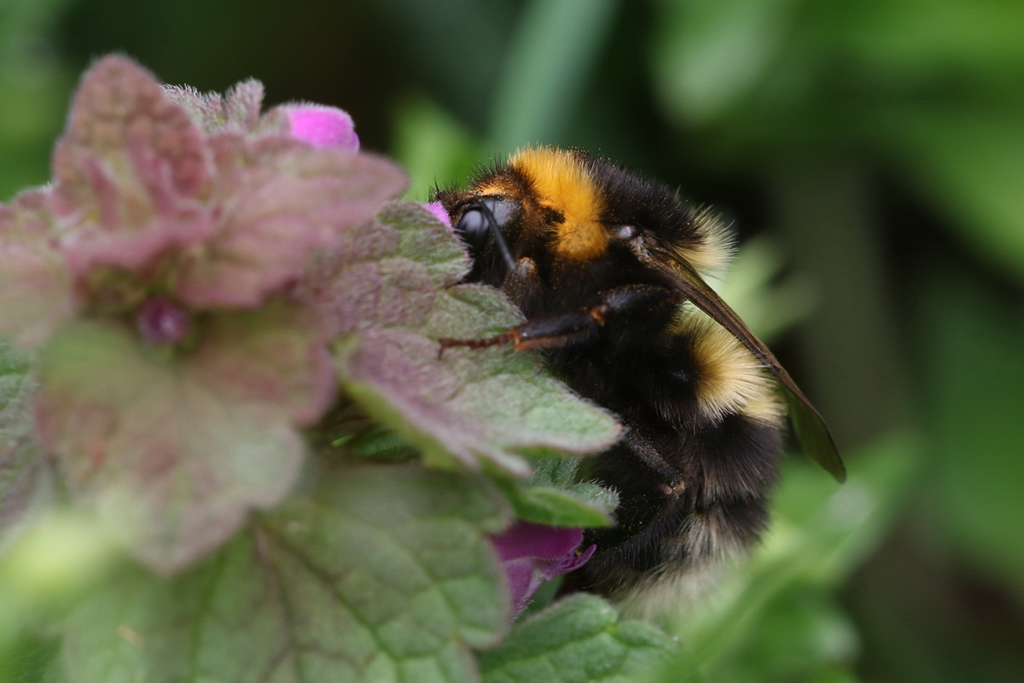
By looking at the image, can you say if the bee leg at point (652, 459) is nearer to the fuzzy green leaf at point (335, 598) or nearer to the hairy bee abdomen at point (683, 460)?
the hairy bee abdomen at point (683, 460)

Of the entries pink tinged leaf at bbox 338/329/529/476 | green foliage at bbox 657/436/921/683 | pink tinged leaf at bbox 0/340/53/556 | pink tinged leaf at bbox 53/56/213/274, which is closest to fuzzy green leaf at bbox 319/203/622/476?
pink tinged leaf at bbox 338/329/529/476

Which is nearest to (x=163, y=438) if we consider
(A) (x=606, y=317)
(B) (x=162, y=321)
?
(B) (x=162, y=321)

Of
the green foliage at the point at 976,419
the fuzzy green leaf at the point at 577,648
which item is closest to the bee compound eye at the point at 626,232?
the fuzzy green leaf at the point at 577,648

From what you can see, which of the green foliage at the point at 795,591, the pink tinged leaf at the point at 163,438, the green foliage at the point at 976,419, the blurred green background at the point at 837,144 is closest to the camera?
the pink tinged leaf at the point at 163,438

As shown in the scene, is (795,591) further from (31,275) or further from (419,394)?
(31,275)

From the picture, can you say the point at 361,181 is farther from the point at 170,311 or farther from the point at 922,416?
the point at 922,416
